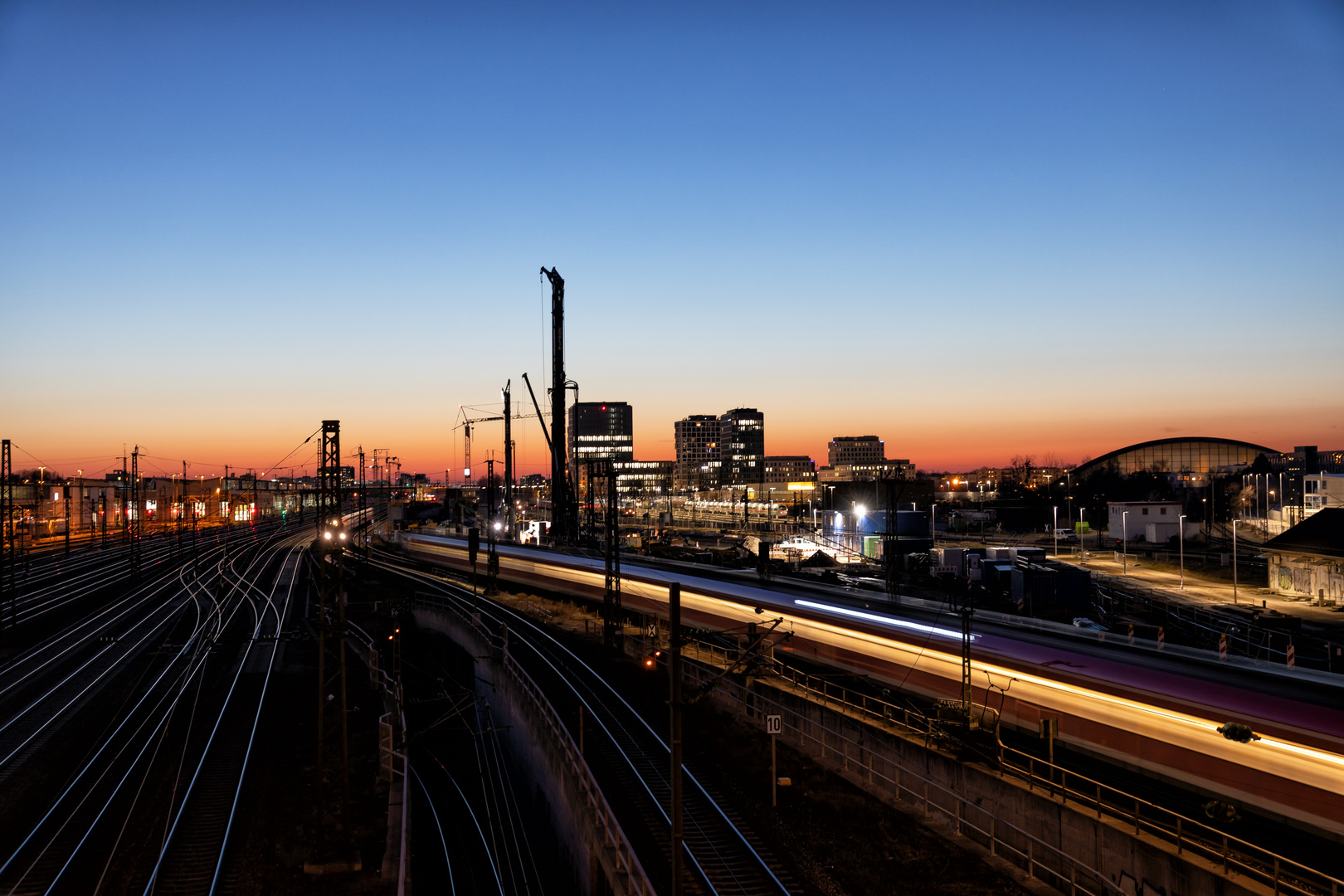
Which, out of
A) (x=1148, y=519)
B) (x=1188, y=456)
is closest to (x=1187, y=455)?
(x=1188, y=456)

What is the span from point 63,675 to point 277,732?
1306 centimetres

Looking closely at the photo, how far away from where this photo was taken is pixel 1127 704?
16.9m

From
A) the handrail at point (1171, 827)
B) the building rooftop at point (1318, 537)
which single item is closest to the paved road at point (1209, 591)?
the building rooftop at point (1318, 537)

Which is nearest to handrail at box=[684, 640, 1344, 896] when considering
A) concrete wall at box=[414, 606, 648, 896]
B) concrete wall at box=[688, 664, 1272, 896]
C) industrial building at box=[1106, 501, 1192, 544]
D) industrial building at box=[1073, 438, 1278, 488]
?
concrete wall at box=[688, 664, 1272, 896]

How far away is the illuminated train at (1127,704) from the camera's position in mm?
13930

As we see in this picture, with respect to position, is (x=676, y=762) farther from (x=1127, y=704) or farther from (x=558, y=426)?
(x=558, y=426)

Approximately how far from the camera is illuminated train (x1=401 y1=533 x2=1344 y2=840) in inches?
548

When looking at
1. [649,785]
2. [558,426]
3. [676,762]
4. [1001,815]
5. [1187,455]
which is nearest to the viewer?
[676,762]

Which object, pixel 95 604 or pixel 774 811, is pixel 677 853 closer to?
pixel 774 811

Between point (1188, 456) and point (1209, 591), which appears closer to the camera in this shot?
point (1209, 591)

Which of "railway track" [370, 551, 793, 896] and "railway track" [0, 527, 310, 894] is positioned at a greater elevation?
"railway track" [370, 551, 793, 896]

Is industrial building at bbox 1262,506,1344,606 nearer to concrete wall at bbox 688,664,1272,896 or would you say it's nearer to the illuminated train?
the illuminated train

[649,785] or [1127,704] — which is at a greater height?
[1127,704]

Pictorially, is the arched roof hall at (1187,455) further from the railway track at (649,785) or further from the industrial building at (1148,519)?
the railway track at (649,785)
